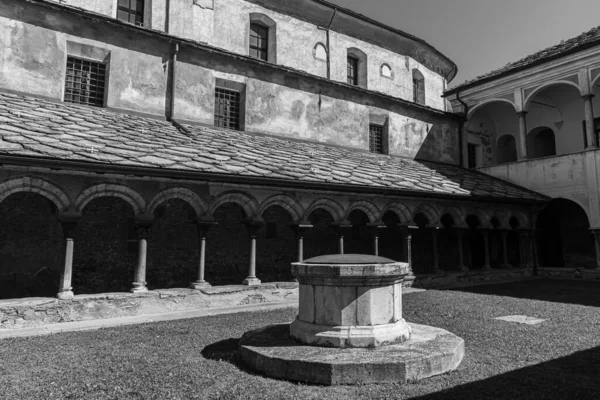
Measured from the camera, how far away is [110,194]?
28.5 feet

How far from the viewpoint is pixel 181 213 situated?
11703mm

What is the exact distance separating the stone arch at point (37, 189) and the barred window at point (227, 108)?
6.24 meters

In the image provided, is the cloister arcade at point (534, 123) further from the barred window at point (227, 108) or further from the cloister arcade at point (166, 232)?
the barred window at point (227, 108)

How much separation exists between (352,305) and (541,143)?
1900cm

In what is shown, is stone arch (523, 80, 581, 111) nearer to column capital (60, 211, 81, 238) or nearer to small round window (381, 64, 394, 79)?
small round window (381, 64, 394, 79)

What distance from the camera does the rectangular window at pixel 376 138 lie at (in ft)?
55.7

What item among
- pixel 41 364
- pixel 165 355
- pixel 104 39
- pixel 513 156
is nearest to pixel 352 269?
pixel 165 355

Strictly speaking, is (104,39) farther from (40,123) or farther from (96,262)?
(96,262)

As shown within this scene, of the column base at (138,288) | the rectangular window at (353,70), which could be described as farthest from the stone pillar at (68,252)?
the rectangular window at (353,70)

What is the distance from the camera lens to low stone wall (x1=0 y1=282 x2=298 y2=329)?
7.36 metres

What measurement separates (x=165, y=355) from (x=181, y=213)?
265 inches

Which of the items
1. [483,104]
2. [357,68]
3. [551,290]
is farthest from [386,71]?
[551,290]

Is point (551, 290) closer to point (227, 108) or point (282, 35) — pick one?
point (227, 108)

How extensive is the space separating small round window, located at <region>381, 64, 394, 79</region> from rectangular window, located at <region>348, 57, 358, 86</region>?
4.02 feet
